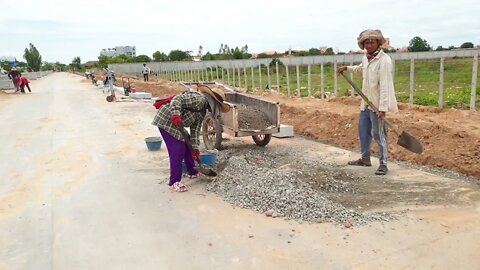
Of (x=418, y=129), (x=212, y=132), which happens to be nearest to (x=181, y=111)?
(x=212, y=132)

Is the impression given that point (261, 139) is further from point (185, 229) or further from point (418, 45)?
point (418, 45)

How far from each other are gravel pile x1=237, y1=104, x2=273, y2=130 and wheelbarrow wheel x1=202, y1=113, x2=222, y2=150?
0.39 metres

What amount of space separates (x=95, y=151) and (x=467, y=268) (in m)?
6.28

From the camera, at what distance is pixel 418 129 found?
686cm

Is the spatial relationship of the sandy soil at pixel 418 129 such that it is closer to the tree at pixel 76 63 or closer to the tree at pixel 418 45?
the tree at pixel 418 45

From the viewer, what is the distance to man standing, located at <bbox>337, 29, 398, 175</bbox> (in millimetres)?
5242

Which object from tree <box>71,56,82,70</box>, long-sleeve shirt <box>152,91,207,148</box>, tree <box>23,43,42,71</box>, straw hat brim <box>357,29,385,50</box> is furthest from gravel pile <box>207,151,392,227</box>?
tree <box>71,56,82,70</box>

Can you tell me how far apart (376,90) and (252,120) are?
7.65ft

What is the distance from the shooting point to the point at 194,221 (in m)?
4.19

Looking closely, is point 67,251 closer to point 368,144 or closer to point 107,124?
point 368,144

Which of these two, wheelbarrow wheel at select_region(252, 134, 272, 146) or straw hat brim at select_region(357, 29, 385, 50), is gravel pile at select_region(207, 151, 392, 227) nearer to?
wheelbarrow wheel at select_region(252, 134, 272, 146)

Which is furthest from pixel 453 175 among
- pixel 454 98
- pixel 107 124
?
pixel 107 124

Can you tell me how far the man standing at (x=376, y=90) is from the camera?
524cm

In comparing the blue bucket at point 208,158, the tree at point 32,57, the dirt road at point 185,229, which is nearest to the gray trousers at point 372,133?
the dirt road at point 185,229
